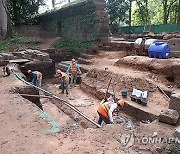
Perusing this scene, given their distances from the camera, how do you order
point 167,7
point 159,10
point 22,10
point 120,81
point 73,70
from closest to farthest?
point 120,81 → point 73,70 → point 22,10 → point 167,7 → point 159,10

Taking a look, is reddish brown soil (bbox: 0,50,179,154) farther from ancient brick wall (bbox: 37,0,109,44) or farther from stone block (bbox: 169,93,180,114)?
Answer: ancient brick wall (bbox: 37,0,109,44)

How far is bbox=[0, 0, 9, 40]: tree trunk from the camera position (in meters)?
17.4

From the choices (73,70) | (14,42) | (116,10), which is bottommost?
(73,70)

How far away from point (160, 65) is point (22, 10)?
1805cm

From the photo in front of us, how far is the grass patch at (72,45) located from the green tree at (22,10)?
6718mm

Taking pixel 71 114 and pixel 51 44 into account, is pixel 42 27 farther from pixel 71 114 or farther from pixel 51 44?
pixel 71 114

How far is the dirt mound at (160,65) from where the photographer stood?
28.4 feet

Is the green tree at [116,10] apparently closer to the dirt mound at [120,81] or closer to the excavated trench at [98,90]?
the excavated trench at [98,90]

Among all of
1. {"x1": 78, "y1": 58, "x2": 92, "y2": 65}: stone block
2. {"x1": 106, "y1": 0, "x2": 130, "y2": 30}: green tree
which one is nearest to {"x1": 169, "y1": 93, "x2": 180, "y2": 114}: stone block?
{"x1": 78, "y1": 58, "x2": 92, "y2": 65}: stone block

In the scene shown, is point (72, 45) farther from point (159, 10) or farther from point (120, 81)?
point (159, 10)

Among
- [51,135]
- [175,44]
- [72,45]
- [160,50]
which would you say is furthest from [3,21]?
[51,135]

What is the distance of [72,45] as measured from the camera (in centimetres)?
1716

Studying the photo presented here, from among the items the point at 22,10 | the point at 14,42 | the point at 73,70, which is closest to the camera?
the point at 73,70

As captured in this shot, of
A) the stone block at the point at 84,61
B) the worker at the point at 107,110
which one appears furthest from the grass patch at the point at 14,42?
the worker at the point at 107,110
